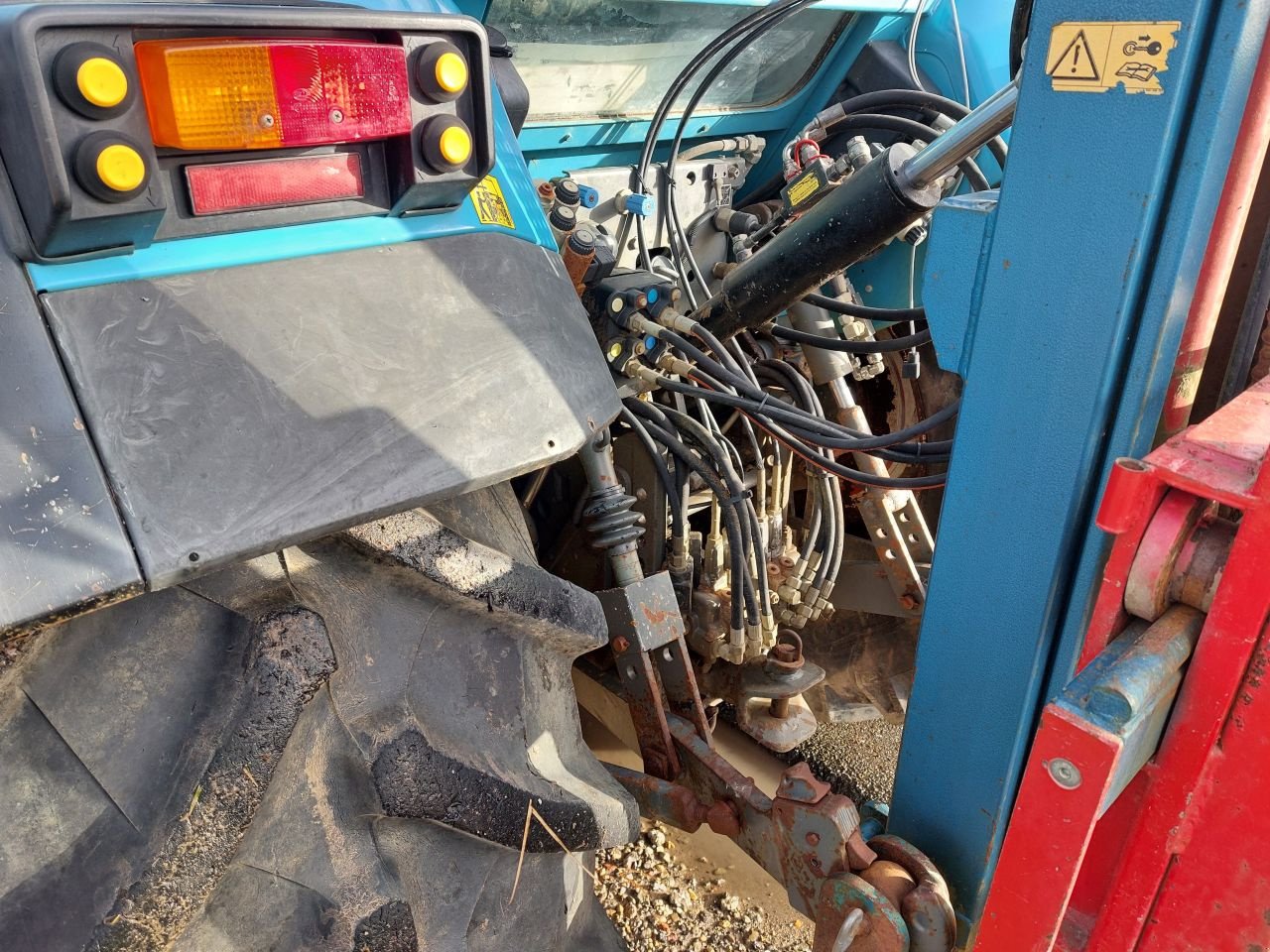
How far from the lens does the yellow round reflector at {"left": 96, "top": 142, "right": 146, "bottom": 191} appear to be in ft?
1.83

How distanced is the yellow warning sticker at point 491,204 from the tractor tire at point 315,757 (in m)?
0.24

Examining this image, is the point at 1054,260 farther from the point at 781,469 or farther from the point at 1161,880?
the point at 781,469

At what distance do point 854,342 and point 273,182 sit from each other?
3.13 feet

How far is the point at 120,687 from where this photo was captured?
25.6 inches

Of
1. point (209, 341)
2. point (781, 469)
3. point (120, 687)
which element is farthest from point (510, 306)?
point (781, 469)

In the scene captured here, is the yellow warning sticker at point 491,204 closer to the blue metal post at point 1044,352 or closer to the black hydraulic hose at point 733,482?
the blue metal post at point 1044,352

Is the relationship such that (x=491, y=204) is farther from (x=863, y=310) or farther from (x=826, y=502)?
(x=826, y=502)

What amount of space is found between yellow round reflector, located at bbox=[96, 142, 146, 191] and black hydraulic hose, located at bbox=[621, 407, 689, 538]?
83 centimetres

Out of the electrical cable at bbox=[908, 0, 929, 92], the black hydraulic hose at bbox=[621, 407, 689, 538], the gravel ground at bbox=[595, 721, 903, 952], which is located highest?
the electrical cable at bbox=[908, 0, 929, 92]

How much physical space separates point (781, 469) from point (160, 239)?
115cm

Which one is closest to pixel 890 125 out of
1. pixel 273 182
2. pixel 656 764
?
pixel 656 764

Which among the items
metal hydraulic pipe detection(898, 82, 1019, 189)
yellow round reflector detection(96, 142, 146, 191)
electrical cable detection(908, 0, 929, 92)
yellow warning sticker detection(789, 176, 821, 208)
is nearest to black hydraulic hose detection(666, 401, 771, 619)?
yellow warning sticker detection(789, 176, 821, 208)

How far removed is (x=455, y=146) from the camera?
27.8 inches

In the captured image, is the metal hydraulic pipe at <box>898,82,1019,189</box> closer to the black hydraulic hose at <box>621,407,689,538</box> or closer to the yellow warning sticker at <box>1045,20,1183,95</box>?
the yellow warning sticker at <box>1045,20,1183,95</box>
